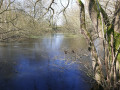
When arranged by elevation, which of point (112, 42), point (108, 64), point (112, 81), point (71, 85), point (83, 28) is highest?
point (83, 28)

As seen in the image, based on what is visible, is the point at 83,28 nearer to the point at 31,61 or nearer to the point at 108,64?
the point at 108,64

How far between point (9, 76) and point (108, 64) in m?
5.01

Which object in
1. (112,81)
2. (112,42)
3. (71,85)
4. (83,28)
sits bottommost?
(71,85)

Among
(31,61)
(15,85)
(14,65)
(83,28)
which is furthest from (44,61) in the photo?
(83,28)

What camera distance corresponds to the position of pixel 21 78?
7.10m

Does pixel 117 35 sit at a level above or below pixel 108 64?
above

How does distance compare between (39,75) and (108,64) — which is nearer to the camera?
(108,64)

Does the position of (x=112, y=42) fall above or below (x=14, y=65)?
above

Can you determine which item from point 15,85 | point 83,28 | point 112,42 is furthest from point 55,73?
point 112,42

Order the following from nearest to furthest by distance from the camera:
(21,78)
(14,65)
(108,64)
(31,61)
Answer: (108,64) < (21,78) < (14,65) < (31,61)

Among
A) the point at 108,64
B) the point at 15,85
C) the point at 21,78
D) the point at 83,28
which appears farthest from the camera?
the point at 21,78

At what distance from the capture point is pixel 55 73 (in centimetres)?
775

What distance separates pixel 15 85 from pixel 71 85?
8.30 feet

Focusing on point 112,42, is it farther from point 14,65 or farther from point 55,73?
point 14,65
